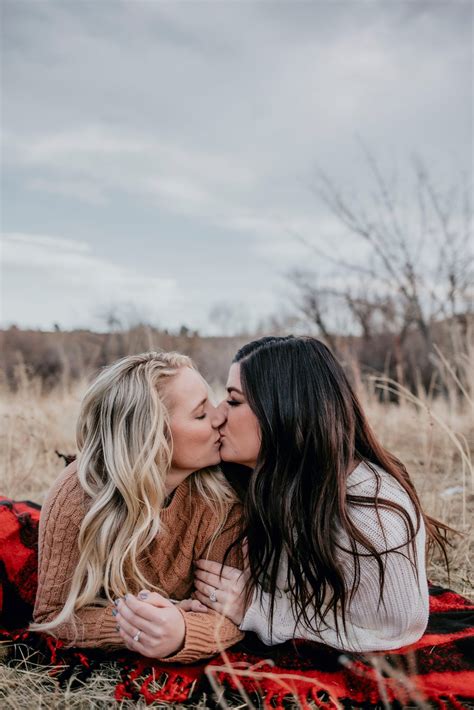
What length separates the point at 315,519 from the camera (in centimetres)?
210

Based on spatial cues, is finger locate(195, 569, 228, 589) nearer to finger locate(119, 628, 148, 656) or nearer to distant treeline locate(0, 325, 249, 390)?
finger locate(119, 628, 148, 656)

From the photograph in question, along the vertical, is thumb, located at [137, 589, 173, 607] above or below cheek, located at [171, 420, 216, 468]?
below

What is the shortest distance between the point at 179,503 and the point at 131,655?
1.84ft

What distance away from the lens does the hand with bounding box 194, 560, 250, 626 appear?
7.25 feet

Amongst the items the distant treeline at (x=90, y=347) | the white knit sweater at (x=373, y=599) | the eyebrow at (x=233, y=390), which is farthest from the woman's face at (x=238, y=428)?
the distant treeline at (x=90, y=347)

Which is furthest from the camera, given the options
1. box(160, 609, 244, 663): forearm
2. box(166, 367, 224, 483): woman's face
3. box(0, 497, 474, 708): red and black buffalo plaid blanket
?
box(166, 367, 224, 483): woman's face

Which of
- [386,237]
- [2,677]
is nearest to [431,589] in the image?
[2,677]

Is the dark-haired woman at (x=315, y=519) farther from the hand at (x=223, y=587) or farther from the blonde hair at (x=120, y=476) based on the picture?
the blonde hair at (x=120, y=476)

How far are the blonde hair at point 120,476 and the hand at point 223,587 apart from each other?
13 cm

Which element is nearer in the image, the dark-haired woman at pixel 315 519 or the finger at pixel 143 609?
the finger at pixel 143 609

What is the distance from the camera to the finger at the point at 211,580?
226 cm

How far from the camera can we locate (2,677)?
2.03 m

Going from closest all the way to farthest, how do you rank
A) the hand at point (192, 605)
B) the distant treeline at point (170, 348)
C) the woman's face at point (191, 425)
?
1. the hand at point (192, 605)
2. the woman's face at point (191, 425)
3. the distant treeline at point (170, 348)

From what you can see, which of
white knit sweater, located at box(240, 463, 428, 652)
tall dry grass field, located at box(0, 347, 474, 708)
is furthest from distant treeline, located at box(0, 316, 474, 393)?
white knit sweater, located at box(240, 463, 428, 652)
